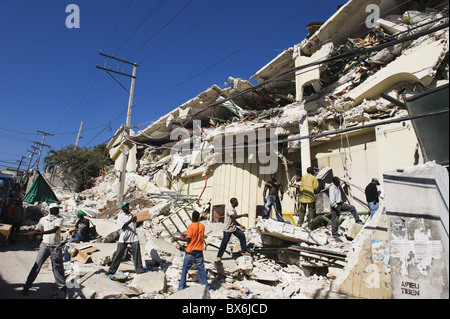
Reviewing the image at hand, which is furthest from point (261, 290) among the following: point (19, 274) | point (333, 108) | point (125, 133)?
point (125, 133)

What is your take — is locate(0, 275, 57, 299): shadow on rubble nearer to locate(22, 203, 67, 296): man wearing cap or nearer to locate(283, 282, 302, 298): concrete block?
locate(22, 203, 67, 296): man wearing cap

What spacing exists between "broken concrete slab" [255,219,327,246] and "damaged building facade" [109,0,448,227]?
1.01m

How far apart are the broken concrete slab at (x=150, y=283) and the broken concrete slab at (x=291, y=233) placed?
2.67 metres

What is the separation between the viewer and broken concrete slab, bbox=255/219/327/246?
21.4 ft

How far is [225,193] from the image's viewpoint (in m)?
11.8

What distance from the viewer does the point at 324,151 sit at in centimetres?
977

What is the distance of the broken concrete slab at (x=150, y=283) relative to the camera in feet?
17.3

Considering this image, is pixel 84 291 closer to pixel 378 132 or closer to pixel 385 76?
pixel 378 132

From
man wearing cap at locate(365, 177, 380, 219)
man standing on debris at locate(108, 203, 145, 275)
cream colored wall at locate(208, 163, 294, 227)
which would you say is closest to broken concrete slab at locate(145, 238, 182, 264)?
man standing on debris at locate(108, 203, 145, 275)

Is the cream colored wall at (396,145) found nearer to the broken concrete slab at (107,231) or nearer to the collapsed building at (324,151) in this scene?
the collapsed building at (324,151)

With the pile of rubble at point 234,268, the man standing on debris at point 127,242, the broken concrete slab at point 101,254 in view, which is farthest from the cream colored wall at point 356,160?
the broken concrete slab at point 101,254

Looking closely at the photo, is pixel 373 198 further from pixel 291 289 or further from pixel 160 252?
pixel 160 252
